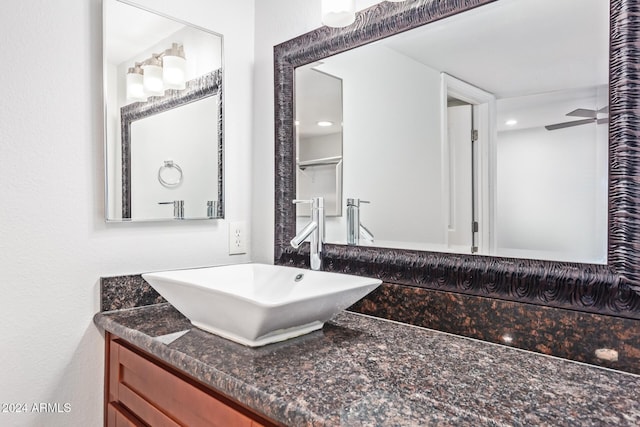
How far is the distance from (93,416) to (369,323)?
34.9 inches

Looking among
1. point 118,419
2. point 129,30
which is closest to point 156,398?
point 118,419

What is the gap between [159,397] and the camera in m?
1.00

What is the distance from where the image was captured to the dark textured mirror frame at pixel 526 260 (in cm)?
81

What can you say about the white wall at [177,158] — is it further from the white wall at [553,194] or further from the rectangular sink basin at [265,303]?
the white wall at [553,194]

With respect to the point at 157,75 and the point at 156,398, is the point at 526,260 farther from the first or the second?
the point at 157,75

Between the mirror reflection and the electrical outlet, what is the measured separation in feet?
1.47

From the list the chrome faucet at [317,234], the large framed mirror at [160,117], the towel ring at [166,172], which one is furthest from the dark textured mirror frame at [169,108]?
the chrome faucet at [317,234]

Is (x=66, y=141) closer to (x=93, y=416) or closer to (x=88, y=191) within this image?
(x=88, y=191)

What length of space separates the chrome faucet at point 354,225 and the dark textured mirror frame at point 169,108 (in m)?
0.51

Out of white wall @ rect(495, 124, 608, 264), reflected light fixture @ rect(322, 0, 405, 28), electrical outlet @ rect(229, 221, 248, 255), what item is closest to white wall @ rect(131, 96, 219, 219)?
electrical outlet @ rect(229, 221, 248, 255)

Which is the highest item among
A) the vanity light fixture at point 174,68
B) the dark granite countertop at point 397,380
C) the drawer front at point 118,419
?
the vanity light fixture at point 174,68

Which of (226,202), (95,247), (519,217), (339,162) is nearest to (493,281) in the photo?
(519,217)

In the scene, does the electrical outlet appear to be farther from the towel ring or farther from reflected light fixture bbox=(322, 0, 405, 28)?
reflected light fixture bbox=(322, 0, 405, 28)

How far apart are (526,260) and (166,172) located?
3.70 ft
